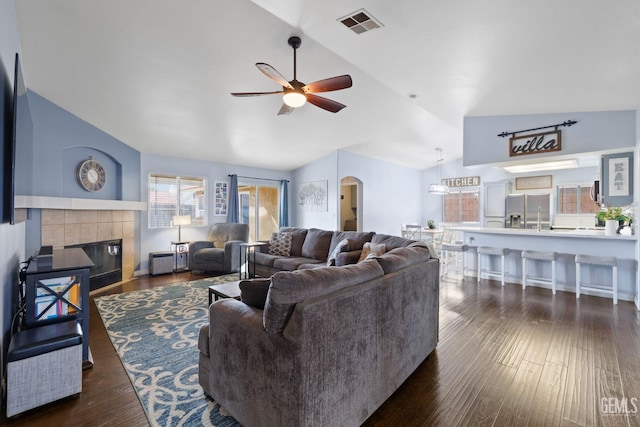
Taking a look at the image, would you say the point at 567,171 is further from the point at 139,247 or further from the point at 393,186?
the point at 139,247

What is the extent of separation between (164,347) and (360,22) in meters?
3.57

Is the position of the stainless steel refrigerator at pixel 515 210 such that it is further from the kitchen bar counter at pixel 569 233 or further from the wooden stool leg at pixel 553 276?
the wooden stool leg at pixel 553 276

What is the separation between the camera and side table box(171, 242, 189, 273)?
6.06 meters

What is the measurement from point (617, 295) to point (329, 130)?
5.44 metres

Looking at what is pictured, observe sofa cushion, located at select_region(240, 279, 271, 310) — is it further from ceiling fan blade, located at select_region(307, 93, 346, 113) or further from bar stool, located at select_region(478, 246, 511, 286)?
bar stool, located at select_region(478, 246, 511, 286)

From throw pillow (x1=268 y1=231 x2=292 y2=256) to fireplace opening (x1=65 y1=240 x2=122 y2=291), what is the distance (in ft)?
8.95

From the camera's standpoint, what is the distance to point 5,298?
2.27 meters

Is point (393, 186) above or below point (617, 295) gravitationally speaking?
above

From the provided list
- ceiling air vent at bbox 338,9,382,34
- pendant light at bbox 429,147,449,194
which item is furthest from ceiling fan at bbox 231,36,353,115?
pendant light at bbox 429,147,449,194

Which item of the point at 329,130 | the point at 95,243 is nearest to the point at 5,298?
the point at 95,243

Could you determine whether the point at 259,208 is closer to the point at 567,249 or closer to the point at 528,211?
the point at 567,249

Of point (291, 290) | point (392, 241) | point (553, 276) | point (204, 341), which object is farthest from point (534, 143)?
point (204, 341)

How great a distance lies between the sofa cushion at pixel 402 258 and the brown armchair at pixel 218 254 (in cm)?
419

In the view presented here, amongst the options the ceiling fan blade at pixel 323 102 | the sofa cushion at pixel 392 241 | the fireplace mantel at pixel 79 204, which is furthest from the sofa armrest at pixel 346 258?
the fireplace mantel at pixel 79 204
